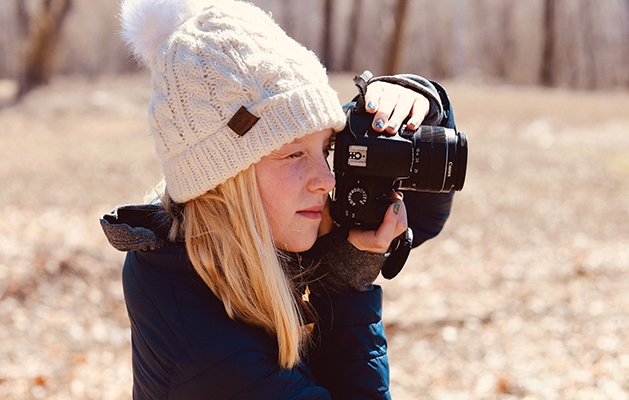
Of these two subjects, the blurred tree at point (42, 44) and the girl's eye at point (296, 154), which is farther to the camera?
the blurred tree at point (42, 44)

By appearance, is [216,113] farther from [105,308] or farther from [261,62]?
[105,308]

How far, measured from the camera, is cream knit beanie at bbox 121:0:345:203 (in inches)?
63.0

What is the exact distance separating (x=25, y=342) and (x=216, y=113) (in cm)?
292

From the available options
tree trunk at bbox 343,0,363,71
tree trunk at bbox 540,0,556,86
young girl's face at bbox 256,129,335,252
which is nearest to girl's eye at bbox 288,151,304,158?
young girl's face at bbox 256,129,335,252

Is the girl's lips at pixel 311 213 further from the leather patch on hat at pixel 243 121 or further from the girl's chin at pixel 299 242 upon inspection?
the leather patch on hat at pixel 243 121

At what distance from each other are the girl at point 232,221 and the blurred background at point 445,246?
144cm

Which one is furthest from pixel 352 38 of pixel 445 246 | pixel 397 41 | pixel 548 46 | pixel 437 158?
pixel 437 158

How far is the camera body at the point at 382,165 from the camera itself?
1.85m

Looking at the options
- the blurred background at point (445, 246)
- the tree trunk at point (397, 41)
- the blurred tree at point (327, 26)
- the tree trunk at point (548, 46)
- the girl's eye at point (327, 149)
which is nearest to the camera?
the girl's eye at point (327, 149)

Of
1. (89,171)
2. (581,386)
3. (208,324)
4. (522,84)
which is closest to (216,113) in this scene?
(208,324)

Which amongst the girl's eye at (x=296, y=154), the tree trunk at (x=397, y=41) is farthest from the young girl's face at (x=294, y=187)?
the tree trunk at (x=397, y=41)

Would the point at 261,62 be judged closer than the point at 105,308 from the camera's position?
Yes

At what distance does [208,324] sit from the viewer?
1548 mm

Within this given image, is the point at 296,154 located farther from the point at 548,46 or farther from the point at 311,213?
the point at 548,46
